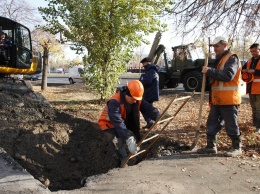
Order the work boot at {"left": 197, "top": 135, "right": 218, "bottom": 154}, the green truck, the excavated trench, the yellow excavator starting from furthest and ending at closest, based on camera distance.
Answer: the green truck → the yellow excavator → the excavated trench → the work boot at {"left": 197, "top": 135, "right": 218, "bottom": 154}

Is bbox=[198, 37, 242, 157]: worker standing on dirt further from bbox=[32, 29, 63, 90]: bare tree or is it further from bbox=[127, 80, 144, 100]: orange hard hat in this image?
bbox=[32, 29, 63, 90]: bare tree

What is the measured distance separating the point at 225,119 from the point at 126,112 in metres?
1.61

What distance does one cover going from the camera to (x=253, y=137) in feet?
18.3

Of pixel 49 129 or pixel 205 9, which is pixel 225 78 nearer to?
pixel 205 9

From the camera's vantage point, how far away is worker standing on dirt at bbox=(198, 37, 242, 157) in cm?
449

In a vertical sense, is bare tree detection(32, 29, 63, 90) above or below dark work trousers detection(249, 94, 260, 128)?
above

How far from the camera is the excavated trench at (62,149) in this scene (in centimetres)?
505

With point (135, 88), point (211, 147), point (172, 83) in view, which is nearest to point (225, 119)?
point (211, 147)

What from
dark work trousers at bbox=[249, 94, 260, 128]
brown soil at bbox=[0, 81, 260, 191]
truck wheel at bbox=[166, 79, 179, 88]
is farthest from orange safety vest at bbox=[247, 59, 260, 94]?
truck wheel at bbox=[166, 79, 179, 88]

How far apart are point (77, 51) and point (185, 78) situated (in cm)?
686

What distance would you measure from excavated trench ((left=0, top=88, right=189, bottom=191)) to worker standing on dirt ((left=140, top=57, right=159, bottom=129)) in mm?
1266

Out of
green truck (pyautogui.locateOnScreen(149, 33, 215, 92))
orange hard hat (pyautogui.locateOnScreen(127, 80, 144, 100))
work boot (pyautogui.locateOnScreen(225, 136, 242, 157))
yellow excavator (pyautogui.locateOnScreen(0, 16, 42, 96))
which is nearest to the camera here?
orange hard hat (pyautogui.locateOnScreen(127, 80, 144, 100))

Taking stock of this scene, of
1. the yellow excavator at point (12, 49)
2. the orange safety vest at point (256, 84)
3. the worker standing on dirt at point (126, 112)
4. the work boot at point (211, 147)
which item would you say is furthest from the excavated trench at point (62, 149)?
the yellow excavator at point (12, 49)

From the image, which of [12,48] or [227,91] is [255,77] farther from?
[12,48]
